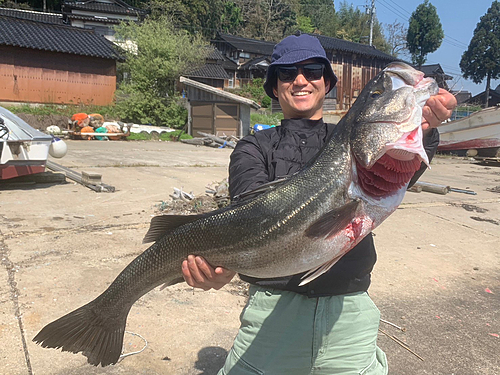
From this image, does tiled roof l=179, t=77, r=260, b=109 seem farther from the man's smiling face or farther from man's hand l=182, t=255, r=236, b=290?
man's hand l=182, t=255, r=236, b=290

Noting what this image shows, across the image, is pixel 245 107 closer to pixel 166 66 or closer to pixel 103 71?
pixel 166 66

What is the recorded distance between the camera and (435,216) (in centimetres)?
719

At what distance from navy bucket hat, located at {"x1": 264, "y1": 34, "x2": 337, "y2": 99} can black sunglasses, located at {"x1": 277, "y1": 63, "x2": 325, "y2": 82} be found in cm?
3

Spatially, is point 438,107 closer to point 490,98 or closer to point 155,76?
point 155,76

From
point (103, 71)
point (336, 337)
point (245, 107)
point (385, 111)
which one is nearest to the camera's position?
point (385, 111)

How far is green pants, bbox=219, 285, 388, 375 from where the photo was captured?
1.97m

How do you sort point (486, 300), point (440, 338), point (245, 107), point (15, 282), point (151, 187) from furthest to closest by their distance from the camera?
point (245, 107) → point (151, 187) → point (486, 300) → point (15, 282) → point (440, 338)

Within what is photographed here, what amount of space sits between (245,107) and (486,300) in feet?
64.0

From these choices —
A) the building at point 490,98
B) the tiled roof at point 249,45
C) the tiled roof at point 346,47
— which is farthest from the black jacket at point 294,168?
the building at point 490,98

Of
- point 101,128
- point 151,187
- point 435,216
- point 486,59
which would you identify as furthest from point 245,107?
point 486,59

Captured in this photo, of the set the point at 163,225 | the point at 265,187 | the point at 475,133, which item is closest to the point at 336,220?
the point at 265,187

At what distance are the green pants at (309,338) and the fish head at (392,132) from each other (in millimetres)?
656

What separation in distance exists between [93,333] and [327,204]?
4.39 ft

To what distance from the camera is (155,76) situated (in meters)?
23.6
